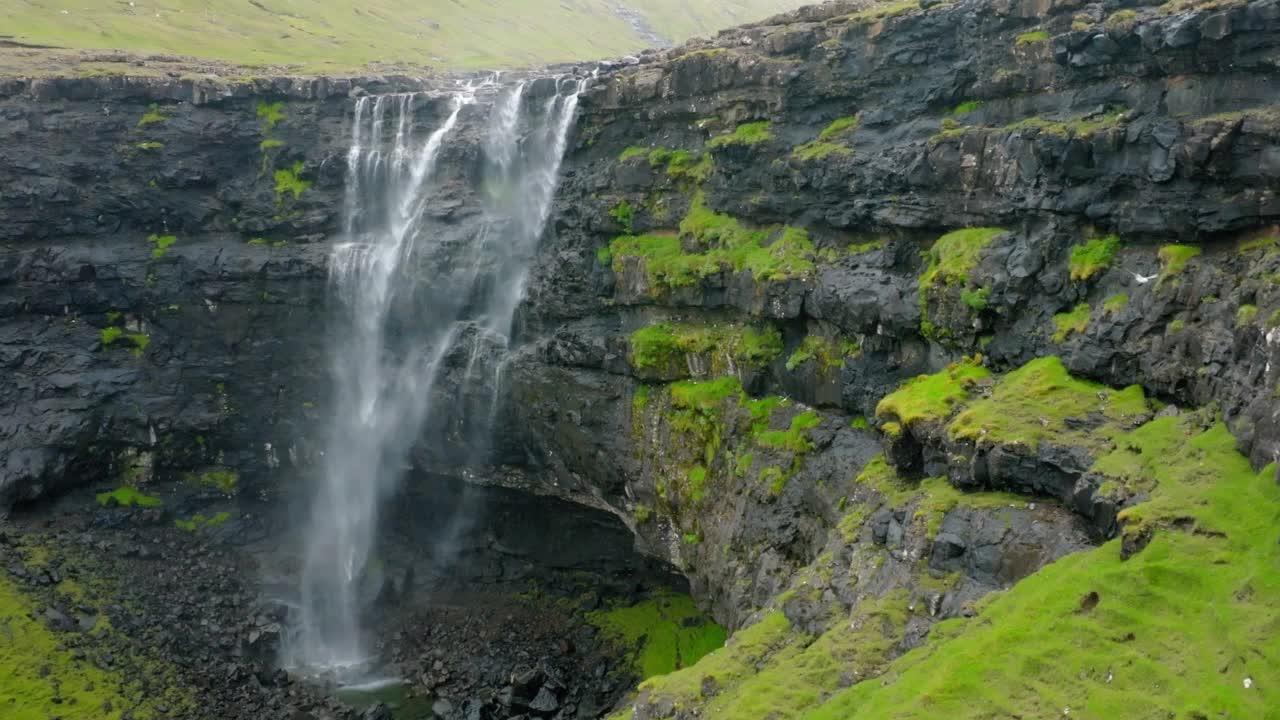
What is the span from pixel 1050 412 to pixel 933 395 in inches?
162

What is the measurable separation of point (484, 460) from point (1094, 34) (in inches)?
1230

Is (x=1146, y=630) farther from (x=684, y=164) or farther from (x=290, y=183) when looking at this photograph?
(x=290, y=183)

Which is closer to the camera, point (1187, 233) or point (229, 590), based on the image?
point (1187, 233)

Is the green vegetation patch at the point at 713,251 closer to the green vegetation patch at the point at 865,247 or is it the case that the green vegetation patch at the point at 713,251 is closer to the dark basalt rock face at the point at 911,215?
the dark basalt rock face at the point at 911,215

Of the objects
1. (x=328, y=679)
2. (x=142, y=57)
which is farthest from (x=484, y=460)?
(x=142, y=57)

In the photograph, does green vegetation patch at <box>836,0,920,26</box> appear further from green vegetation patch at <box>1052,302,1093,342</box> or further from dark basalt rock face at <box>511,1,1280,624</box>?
green vegetation patch at <box>1052,302,1093,342</box>

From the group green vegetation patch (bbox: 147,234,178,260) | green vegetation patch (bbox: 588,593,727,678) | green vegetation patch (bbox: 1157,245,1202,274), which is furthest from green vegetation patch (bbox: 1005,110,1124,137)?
green vegetation patch (bbox: 147,234,178,260)

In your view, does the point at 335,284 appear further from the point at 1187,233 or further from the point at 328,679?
the point at 1187,233

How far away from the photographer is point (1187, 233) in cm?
2716

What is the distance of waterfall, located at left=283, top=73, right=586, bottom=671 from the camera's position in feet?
162

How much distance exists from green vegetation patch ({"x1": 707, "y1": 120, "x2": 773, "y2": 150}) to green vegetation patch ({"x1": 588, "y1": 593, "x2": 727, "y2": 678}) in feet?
66.7

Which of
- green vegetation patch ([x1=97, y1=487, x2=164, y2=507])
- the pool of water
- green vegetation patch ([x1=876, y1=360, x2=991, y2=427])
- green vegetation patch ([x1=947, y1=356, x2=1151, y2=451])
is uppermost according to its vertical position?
green vegetation patch ([x1=947, y1=356, x2=1151, y2=451])

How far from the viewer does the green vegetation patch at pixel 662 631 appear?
141 feet

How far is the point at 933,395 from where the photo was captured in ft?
97.6
